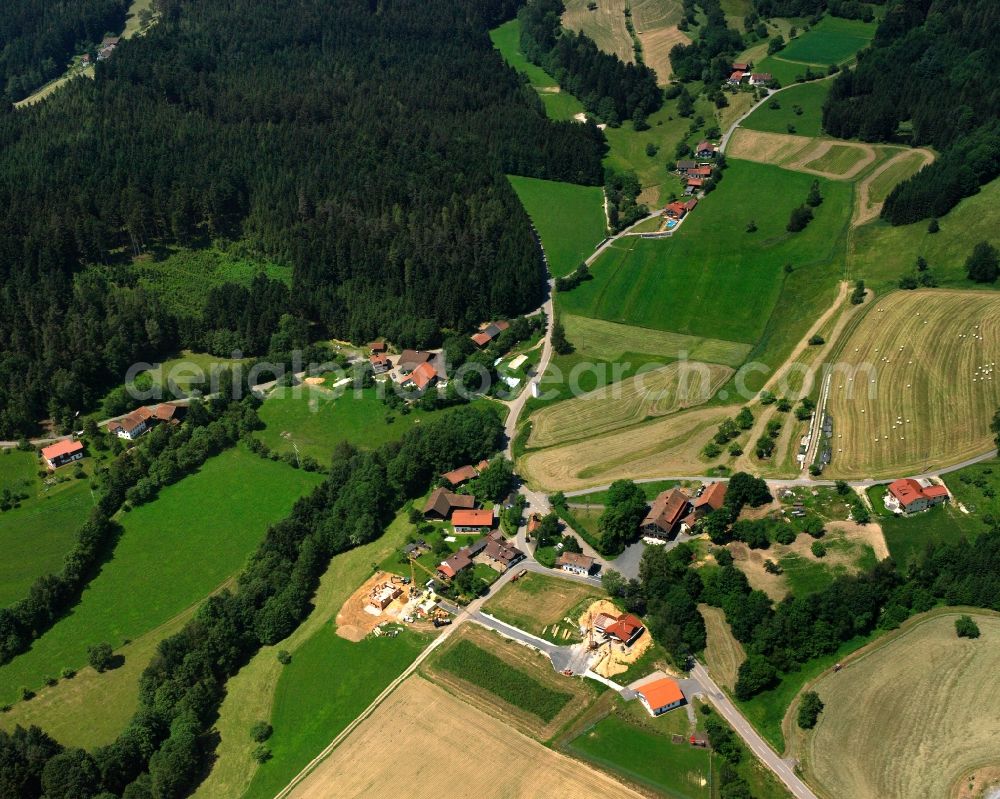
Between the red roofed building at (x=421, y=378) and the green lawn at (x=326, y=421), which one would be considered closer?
the green lawn at (x=326, y=421)

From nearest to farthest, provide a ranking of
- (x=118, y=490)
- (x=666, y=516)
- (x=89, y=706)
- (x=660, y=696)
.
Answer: (x=660, y=696) → (x=89, y=706) → (x=666, y=516) → (x=118, y=490)

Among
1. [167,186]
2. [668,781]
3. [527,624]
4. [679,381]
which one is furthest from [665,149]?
[668,781]

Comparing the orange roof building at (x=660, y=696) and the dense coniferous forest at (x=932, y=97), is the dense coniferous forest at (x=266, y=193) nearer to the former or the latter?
the dense coniferous forest at (x=932, y=97)

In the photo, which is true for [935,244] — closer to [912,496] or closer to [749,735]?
[912,496]

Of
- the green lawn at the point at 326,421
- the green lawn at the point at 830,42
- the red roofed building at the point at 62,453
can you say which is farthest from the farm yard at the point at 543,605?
the green lawn at the point at 830,42

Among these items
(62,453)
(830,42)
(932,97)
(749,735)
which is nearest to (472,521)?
(749,735)

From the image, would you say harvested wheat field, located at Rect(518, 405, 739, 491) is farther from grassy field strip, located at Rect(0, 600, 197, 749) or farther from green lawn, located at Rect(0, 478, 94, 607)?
green lawn, located at Rect(0, 478, 94, 607)

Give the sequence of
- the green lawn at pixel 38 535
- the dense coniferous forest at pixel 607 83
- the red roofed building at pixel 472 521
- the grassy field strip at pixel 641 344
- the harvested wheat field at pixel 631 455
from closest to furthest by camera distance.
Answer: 1. the green lawn at pixel 38 535
2. the red roofed building at pixel 472 521
3. the harvested wheat field at pixel 631 455
4. the grassy field strip at pixel 641 344
5. the dense coniferous forest at pixel 607 83

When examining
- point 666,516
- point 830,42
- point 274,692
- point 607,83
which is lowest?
point 274,692
